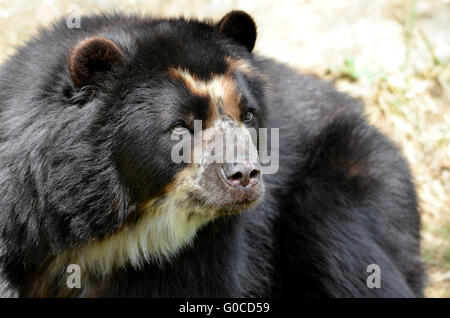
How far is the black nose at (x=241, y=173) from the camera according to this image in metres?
4.63

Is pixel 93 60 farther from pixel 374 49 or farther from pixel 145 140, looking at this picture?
pixel 374 49

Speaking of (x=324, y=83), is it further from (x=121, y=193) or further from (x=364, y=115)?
(x=121, y=193)

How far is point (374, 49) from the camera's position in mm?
9812

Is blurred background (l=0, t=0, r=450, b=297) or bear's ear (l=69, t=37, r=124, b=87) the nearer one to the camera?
bear's ear (l=69, t=37, r=124, b=87)

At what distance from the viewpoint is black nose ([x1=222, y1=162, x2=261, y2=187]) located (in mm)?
4629

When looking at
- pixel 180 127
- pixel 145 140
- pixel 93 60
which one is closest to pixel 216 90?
pixel 180 127

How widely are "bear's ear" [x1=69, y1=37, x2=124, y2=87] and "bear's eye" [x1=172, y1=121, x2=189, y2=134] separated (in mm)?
582

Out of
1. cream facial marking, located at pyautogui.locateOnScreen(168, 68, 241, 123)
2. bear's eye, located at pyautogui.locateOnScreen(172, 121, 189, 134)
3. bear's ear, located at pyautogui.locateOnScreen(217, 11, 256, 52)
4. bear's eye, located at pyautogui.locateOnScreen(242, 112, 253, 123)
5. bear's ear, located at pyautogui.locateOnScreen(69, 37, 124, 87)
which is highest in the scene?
bear's ear, located at pyautogui.locateOnScreen(217, 11, 256, 52)

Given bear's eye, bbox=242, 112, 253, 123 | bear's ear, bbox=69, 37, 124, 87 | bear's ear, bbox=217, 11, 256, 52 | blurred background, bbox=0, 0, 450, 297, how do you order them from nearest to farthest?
bear's ear, bbox=69, 37, 124, 87 → bear's eye, bbox=242, 112, 253, 123 → bear's ear, bbox=217, 11, 256, 52 → blurred background, bbox=0, 0, 450, 297

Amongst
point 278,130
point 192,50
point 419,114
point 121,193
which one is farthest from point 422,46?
point 121,193

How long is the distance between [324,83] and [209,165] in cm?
304

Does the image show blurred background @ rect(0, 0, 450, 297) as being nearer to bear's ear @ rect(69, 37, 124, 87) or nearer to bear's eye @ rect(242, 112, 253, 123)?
bear's eye @ rect(242, 112, 253, 123)

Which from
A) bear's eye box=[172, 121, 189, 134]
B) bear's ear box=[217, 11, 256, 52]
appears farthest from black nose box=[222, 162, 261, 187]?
bear's ear box=[217, 11, 256, 52]

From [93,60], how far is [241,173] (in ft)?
4.17
